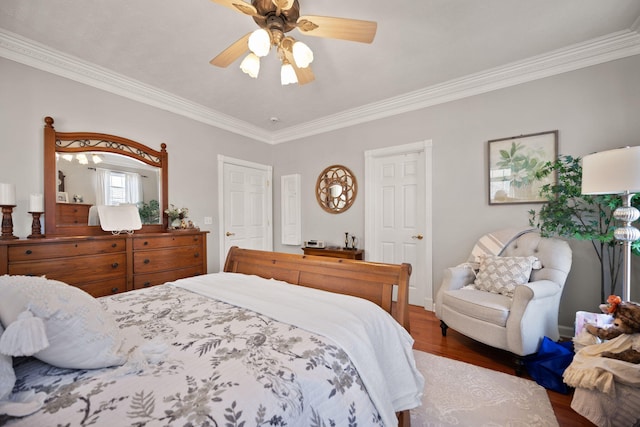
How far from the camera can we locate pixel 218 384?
74 cm

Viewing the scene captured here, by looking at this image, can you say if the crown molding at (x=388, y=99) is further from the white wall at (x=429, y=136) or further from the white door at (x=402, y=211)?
the white door at (x=402, y=211)

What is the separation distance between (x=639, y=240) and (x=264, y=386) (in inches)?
115

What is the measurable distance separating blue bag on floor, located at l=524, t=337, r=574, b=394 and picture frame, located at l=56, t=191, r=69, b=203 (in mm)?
4294

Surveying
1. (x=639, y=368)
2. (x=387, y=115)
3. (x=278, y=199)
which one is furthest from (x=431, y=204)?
(x=278, y=199)

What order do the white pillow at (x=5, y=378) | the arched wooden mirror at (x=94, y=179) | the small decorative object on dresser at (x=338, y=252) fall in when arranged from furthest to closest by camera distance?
the small decorative object on dresser at (x=338, y=252) → the arched wooden mirror at (x=94, y=179) → the white pillow at (x=5, y=378)

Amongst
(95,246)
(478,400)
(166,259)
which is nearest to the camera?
(478,400)

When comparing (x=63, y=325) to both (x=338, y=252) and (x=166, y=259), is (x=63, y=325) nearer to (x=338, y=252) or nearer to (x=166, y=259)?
(x=166, y=259)

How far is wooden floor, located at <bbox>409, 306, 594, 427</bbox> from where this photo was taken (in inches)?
62.4

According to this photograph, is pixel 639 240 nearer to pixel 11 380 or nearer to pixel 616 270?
pixel 616 270

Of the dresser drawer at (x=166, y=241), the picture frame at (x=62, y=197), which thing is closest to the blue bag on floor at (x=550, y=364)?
the dresser drawer at (x=166, y=241)

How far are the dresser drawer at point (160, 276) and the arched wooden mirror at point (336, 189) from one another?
2059 millimetres

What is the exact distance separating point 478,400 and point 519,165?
2300 mm

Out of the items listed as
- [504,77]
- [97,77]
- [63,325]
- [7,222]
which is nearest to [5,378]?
[63,325]

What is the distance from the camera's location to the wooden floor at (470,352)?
158 centimetres
